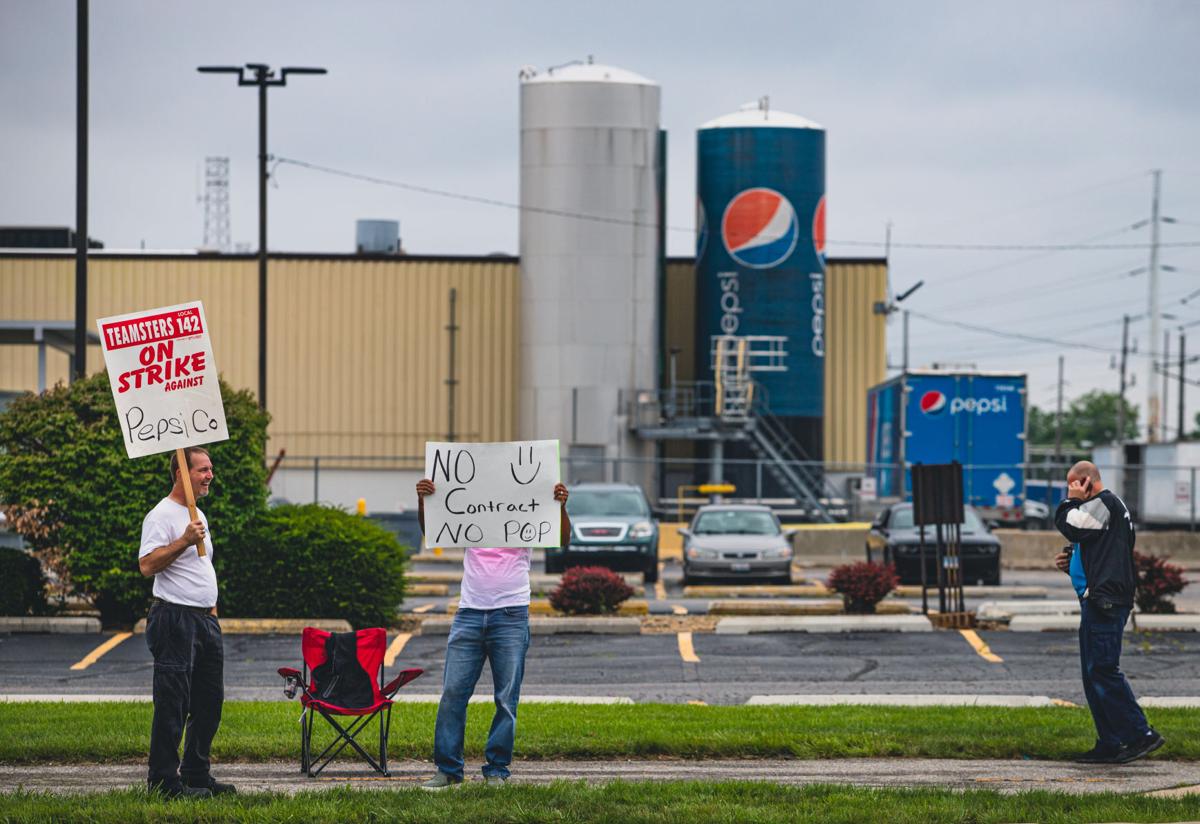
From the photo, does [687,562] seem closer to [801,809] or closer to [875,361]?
[801,809]

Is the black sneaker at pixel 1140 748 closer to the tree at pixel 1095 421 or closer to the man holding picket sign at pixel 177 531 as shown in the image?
the man holding picket sign at pixel 177 531

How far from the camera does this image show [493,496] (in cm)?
971

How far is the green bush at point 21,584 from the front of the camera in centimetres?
1941

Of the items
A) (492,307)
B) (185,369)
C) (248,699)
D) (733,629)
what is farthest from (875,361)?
(185,369)

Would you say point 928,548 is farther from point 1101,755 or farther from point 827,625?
point 1101,755

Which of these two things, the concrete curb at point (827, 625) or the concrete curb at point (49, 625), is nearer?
the concrete curb at point (49, 625)

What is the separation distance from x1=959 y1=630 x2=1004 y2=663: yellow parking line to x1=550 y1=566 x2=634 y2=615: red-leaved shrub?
4.26m

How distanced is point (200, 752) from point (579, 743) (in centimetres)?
285

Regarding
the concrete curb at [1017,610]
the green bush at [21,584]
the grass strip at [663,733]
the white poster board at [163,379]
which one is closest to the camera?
the white poster board at [163,379]

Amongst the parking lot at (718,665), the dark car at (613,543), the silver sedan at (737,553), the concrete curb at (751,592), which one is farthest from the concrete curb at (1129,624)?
the dark car at (613,543)

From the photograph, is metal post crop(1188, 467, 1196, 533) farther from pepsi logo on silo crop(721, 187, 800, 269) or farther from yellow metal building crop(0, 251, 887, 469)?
pepsi logo on silo crop(721, 187, 800, 269)

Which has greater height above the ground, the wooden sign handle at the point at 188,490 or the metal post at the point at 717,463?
the wooden sign handle at the point at 188,490

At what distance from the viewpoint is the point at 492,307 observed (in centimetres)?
4959

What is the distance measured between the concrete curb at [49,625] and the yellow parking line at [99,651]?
392mm
